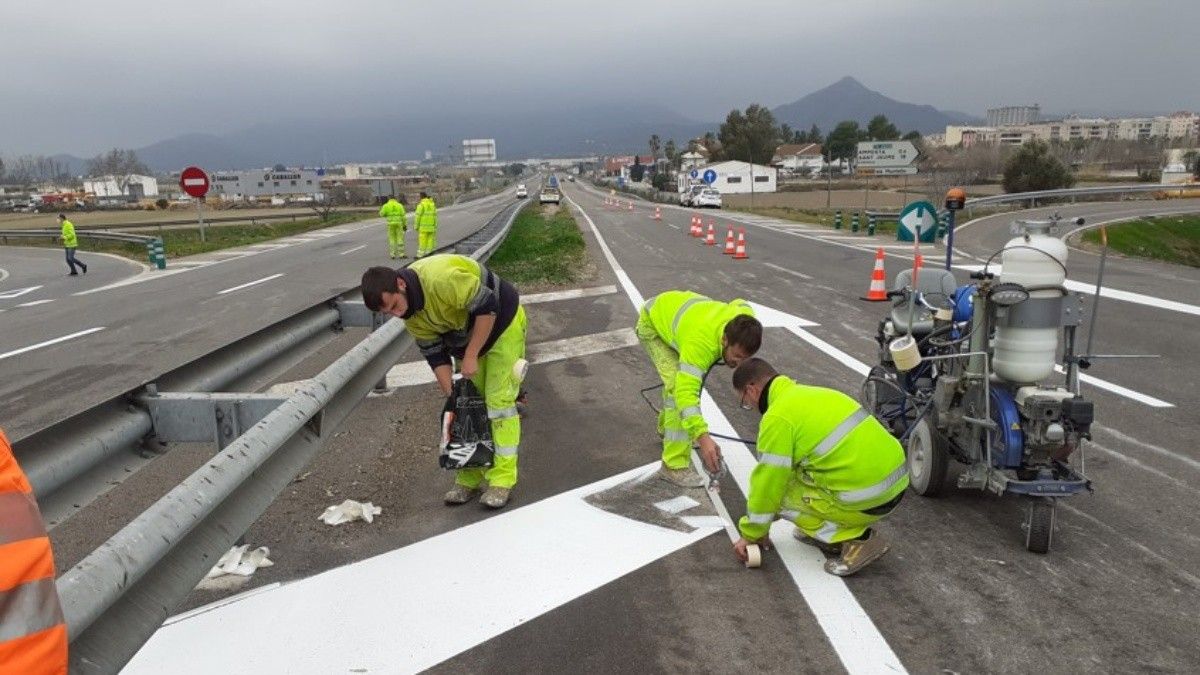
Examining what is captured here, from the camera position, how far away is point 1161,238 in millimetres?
32281

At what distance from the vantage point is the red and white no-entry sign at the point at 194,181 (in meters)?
26.8

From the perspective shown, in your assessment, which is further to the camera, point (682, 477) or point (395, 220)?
point (395, 220)

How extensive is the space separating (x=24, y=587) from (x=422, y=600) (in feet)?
7.70

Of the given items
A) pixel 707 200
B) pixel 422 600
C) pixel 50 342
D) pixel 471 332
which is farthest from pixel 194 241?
pixel 422 600

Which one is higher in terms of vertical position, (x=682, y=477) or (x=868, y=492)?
(x=868, y=492)

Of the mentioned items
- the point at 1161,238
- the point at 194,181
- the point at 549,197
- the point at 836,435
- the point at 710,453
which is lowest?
the point at 1161,238

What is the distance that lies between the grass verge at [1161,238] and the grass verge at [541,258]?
17903 millimetres

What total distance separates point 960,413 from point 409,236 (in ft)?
92.0

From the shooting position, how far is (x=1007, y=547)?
4.23 metres

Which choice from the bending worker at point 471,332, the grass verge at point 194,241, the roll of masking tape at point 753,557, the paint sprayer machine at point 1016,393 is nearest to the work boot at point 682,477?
the bending worker at point 471,332

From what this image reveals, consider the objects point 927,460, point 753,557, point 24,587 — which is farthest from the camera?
point 927,460

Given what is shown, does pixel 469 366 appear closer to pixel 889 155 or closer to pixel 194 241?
pixel 889 155

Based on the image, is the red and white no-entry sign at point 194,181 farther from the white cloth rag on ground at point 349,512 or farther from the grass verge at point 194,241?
the white cloth rag on ground at point 349,512

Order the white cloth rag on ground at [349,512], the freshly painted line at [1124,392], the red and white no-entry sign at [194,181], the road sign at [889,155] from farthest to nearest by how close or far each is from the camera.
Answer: the road sign at [889,155] → the red and white no-entry sign at [194,181] → the freshly painted line at [1124,392] → the white cloth rag on ground at [349,512]
